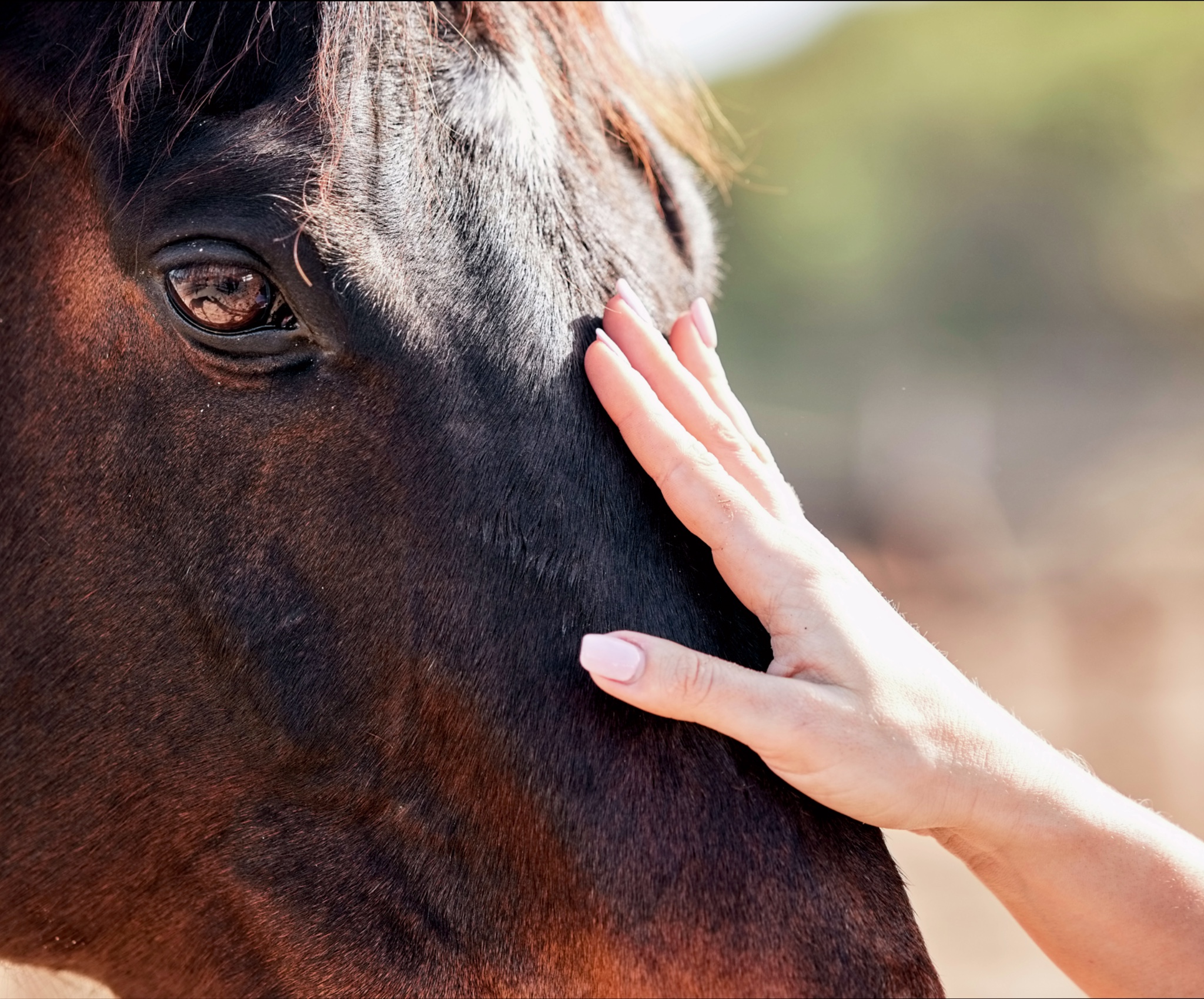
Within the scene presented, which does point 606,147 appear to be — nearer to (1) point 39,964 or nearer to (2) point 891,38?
(1) point 39,964

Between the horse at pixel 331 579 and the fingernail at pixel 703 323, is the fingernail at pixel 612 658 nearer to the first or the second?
the horse at pixel 331 579

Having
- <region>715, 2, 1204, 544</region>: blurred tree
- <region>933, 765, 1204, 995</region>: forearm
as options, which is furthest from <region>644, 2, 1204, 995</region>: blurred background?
<region>933, 765, 1204, 995</region>: forearm

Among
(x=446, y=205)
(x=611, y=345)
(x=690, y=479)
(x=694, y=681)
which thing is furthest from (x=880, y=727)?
(x=446, y=205)

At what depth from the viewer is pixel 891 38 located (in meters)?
22.9

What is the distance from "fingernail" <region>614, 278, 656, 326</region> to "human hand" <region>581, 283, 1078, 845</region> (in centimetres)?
12

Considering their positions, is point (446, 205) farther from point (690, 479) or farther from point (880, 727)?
point (880, 727)

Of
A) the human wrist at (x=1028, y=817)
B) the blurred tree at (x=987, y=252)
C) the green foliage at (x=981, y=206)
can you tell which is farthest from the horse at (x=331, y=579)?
the green foliage at (x=981, y=206)

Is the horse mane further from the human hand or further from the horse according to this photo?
the human hand

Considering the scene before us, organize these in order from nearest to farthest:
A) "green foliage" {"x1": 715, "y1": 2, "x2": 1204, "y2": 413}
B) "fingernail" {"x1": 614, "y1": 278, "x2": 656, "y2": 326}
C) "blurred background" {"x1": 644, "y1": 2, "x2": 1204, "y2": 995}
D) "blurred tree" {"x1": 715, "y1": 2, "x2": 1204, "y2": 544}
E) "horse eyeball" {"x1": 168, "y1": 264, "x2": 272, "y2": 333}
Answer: "horse eyeball" {"x1": 168, "y1": 264, "x2": 272, "y2": 333}, "fingernail" {"x1": 614, "y1": 278, "x2": 656, "y2": 326}, "blurred background" {"x1": 644, "y1": 2, "x2": 1204, "y2": 995}, "blurred tree" {"x1": 715, "y1": 2, "x2": 1204, "y2": 544}, "green foliage" {"x1": 715, "y1": 2, "x2": 1204, "y2": 413}

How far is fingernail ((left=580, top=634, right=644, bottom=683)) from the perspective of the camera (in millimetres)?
1230

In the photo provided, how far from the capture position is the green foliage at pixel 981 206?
1575 cm

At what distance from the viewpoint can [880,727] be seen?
121cm

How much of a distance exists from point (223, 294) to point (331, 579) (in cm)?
37

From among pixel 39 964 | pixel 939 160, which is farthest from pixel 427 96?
Answer: pixel 939 160
